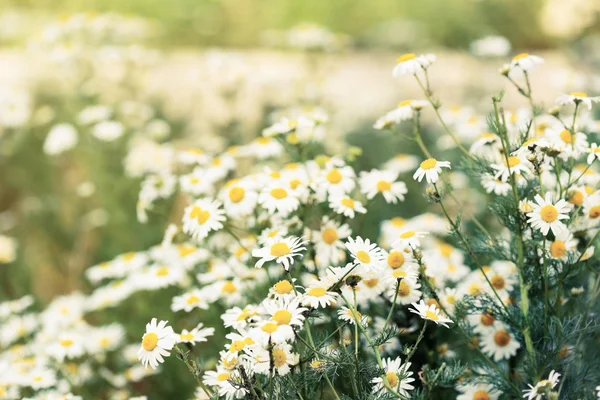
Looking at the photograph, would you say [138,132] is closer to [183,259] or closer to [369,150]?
[369,150]

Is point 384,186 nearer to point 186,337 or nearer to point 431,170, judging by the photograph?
point 431,170

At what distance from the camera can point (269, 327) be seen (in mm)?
1267

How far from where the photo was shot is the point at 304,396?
149 centimetres

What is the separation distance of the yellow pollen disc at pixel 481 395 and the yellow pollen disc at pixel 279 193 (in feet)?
2.32

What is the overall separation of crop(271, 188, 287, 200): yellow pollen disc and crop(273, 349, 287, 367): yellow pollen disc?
461 millimetres

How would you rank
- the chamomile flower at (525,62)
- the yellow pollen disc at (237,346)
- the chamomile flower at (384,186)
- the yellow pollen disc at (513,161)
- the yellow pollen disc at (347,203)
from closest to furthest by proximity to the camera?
1. the yellow pollen disc at (237,346)
2. the yellow pollen disc at (513,161)
3. the chamomile flower at (525,62)
4. the yellow pollen disc at (347,203)
5. the chamomile flower at (384,186)

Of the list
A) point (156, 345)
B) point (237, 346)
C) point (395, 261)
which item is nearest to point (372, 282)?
point (395, 261)

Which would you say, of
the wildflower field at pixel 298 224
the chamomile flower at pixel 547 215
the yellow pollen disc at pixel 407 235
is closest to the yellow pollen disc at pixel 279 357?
the wildflower field at pixel 298 224

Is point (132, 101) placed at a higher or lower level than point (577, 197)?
lower

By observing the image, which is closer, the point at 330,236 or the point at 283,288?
the point at 283,288

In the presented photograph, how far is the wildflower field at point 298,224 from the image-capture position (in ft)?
Result: 4.95

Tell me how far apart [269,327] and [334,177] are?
679 millimetres

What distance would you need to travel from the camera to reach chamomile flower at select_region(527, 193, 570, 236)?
148 cm

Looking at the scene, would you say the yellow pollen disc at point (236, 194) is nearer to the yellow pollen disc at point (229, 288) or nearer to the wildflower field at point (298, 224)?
the wildflower field at point (298, 224)
